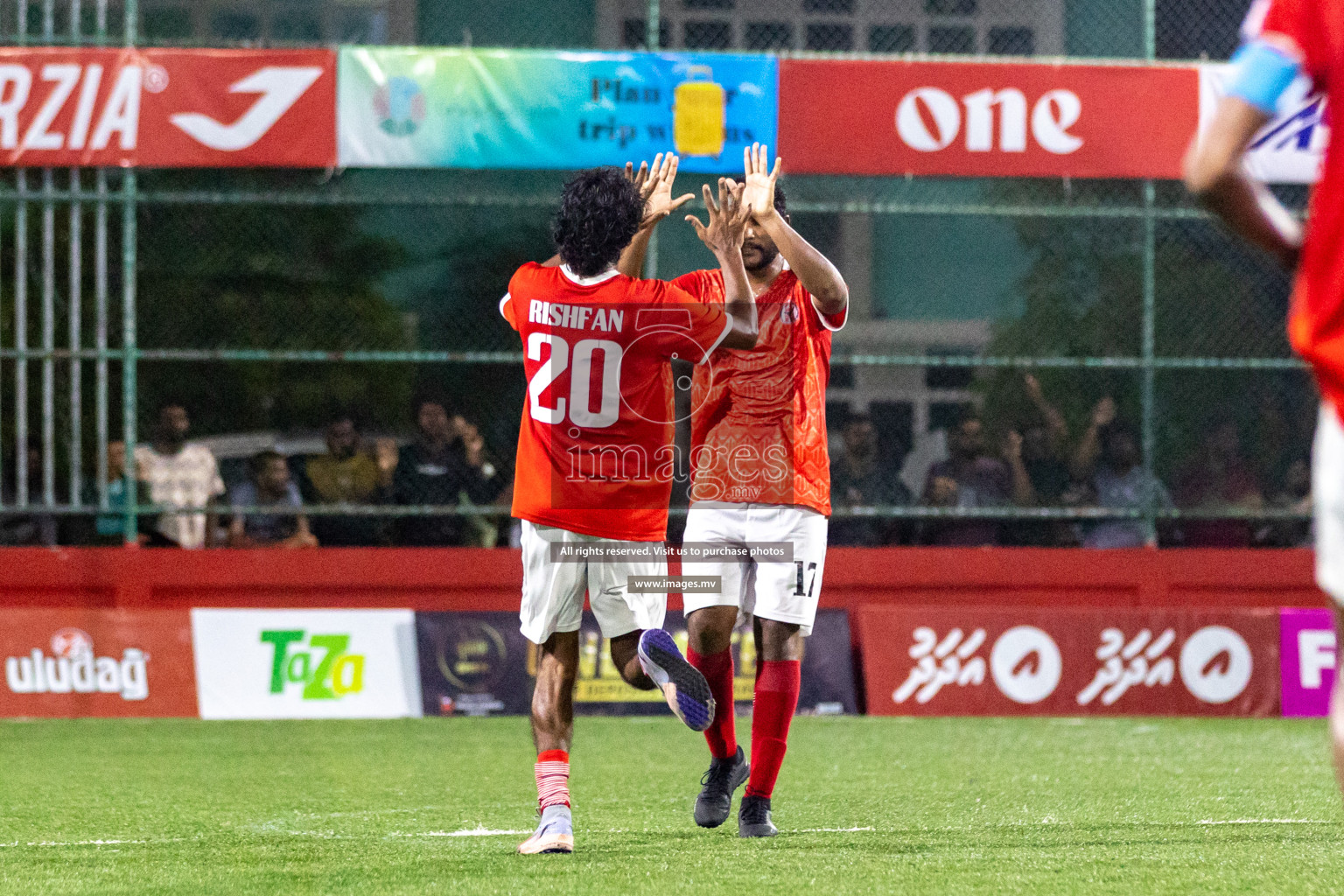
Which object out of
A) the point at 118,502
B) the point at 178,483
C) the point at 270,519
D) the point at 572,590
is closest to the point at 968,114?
the point at 270,519

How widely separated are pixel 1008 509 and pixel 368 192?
655 centimetres

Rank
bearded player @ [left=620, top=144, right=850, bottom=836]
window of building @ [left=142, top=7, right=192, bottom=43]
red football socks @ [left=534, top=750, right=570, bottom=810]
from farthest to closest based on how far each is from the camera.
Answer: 1. window of building @ [left=142, top=7, right=192, bottom=43]
2. bearded player @ [left=620, top=144, right=850, bottom=836]
3. red football socks @ [left=534, top=750, right=570, bottom=810]

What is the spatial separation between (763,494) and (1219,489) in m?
8.28

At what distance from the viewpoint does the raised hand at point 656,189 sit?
5.37 meters

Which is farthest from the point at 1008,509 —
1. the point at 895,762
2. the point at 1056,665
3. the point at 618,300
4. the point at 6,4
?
the point at 6,4

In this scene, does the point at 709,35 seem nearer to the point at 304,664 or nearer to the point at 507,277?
the point at 507,277

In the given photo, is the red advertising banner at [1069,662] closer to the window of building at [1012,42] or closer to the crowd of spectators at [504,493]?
the crowd of spectators at [504,493]

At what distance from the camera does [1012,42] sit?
1461 cm

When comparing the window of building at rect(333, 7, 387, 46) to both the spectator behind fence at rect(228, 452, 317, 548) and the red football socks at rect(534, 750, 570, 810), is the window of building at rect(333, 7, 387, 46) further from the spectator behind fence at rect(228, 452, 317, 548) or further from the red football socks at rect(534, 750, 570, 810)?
the red football socks at rect(534, 750, 570, 810)

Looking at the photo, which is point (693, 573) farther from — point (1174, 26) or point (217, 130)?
point (1174, 26)

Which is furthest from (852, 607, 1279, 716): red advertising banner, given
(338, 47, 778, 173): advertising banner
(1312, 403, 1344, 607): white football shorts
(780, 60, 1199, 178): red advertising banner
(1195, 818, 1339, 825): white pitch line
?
(1312, 403, 1344, 607): white football shorts

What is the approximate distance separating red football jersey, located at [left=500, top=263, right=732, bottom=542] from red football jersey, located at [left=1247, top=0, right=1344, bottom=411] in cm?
259

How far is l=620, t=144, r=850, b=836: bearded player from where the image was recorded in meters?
5.81

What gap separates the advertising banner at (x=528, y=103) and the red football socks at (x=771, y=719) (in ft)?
22.4
